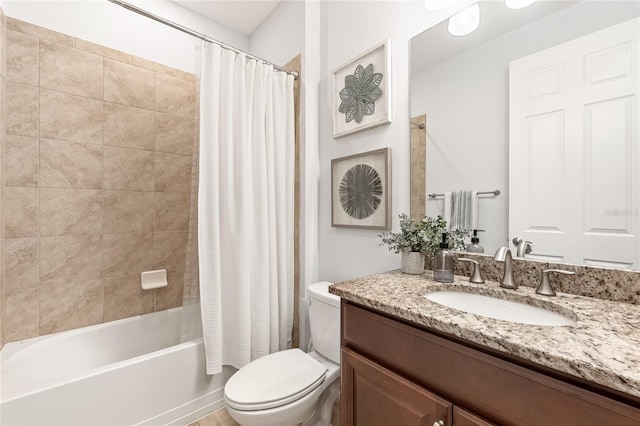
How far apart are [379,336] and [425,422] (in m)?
0.23

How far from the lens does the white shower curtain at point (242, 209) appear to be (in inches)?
59.1

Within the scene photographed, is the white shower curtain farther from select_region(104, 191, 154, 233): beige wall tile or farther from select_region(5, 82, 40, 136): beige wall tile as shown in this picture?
select_region(5, 82, 40, 136): beige wall tile

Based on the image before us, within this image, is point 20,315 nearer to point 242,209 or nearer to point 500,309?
point 242,209

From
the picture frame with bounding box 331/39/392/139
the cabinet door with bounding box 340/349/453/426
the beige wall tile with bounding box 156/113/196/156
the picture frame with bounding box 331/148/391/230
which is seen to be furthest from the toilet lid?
the beige wall tile with bounding box 156/113/196/156

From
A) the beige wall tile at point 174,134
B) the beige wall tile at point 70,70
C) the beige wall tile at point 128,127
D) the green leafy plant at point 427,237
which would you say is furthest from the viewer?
the beige wall tile at point 174,134

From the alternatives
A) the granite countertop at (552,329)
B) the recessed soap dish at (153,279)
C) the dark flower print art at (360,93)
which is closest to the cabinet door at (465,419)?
the granite countertop at (552,329)

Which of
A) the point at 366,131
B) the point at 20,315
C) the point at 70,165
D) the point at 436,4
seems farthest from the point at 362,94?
the point at 20,315

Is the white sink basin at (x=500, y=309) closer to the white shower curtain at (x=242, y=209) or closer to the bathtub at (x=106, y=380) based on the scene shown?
the white shower curtain at (x=242, y=209)

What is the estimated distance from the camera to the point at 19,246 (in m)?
1.57

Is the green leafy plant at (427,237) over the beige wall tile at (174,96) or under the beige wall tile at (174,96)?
under

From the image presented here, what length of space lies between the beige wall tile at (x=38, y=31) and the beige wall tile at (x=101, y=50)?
0.04m

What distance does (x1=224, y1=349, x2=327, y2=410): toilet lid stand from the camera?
1.11 meters

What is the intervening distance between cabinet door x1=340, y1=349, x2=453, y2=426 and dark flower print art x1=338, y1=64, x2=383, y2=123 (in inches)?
49.8

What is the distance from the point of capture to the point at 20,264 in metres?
1.58
